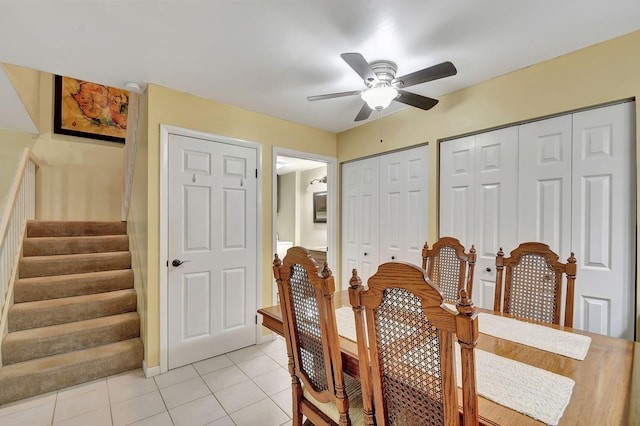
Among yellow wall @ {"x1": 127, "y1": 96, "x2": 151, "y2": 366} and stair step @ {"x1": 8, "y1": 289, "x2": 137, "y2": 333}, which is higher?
yellow wall @ {"x1": 127, "y1": 96, "x2": 151, "y2": 366}

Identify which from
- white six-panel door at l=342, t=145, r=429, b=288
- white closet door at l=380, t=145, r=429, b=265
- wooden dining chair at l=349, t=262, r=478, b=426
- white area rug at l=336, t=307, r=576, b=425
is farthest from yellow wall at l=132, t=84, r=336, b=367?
wooden dining chair at l=349, t=262, r=478, b=426

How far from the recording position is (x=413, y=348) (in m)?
0.86

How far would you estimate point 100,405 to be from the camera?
6.73 feet

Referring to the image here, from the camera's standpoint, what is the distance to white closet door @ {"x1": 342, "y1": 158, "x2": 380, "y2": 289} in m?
3.37

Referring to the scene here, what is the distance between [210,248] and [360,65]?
6.71ft

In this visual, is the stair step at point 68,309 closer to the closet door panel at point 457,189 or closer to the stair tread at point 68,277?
the stair tread at point 68,277

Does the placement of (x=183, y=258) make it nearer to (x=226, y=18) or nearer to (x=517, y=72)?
(x=226, y=18)

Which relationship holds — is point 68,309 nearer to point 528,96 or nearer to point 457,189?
point 457,189

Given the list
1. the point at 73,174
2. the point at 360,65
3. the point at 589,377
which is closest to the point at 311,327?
the point at 589,377

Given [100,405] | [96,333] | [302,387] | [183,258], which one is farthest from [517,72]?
[96,333]

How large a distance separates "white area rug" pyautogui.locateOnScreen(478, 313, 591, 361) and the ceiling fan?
4.69 ft

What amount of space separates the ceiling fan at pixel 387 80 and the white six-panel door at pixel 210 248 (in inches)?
50.1

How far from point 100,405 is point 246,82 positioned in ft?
8.66

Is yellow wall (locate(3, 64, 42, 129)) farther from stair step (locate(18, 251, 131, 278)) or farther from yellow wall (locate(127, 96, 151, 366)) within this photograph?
stair step (locate(18, 251, 131, 278))
